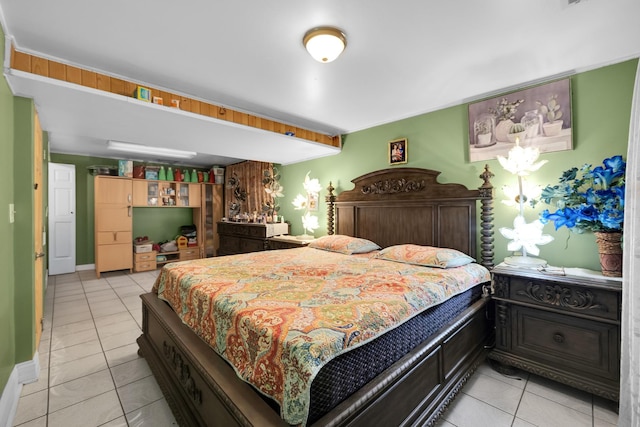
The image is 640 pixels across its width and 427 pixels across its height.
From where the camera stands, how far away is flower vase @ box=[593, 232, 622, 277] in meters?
1.88

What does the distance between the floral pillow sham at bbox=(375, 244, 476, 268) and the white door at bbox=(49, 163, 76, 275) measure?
19.9 feet

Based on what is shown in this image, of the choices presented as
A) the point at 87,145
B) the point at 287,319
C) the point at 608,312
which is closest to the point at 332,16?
the point at 287,319

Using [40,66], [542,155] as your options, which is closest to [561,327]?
[542,155]

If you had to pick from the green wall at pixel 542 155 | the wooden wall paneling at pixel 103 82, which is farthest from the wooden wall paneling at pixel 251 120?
the green wall at pixel 542 155

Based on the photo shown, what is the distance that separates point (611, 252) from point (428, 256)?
121 cm

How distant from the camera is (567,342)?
1.96m

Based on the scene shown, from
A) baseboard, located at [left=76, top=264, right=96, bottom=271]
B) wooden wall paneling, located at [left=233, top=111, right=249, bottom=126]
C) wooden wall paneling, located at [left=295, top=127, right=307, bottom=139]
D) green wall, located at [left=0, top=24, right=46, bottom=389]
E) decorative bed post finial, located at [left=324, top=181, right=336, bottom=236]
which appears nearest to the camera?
green wall, located at [left=0, top=24, right=46, bottom=389]

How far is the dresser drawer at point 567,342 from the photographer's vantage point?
1808mm

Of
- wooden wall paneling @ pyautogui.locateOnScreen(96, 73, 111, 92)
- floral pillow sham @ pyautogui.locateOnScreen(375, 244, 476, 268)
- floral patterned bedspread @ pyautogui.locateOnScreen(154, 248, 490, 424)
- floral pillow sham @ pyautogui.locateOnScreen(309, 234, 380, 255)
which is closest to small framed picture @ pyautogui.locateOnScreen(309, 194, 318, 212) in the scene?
floral pillow sham @ pyautogui.locateOnScreen(309, 234, 380, 255)

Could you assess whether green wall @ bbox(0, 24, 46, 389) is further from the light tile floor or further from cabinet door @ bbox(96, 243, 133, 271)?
cabinet door @ bbox(96, 243, 133, 271)

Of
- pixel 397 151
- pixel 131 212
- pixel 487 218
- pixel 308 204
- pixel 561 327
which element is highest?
pixel 397 151

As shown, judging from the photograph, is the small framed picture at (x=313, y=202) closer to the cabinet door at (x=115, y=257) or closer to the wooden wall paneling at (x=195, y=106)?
the wooden wall paneling at (x=195, y=106)

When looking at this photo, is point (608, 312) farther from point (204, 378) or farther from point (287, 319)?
point (204, 378)

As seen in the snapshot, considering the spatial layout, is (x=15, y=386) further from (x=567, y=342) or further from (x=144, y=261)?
(x=144, y=261)
